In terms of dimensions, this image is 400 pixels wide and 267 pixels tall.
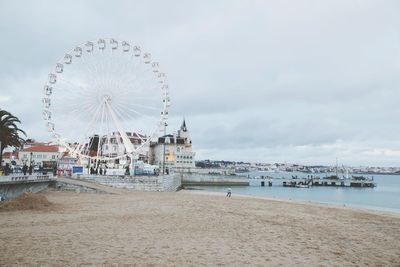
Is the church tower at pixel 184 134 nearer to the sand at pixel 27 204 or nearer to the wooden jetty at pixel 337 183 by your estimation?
the wooden jetty at pixel 337 183

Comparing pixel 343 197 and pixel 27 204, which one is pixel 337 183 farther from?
pixel 27 204

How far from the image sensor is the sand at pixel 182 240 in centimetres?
1007

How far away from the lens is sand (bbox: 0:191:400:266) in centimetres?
1007

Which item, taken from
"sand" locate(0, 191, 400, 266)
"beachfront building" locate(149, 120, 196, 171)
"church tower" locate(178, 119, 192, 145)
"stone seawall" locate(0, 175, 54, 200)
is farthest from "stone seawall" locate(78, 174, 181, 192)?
"church tower" locate(178, 119, 192, 145)

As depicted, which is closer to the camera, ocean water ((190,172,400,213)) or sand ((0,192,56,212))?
sand ((0,192,56,212))

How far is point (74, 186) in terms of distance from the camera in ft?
114

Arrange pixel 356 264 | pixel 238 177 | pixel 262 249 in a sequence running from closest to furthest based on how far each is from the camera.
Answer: pixel 356 264, pixel 262 249, pixel 238 177

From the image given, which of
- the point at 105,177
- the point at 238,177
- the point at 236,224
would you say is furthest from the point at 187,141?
the point at 236,224

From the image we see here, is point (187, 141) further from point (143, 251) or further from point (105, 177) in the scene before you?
point (143, 251)

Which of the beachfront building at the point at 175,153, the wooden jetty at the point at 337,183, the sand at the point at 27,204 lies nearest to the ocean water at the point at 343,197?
the wooden jetty at the point at 337,183

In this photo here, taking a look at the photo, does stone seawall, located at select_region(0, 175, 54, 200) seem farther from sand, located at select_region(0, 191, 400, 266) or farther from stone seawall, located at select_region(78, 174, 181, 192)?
stone seawall, located at select_region(78, 174, 181, 192)

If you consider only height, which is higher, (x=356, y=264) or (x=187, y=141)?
(x=187, y=141)

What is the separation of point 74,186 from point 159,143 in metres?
98.8

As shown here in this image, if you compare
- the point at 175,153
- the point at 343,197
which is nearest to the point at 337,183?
the point at 343,197
